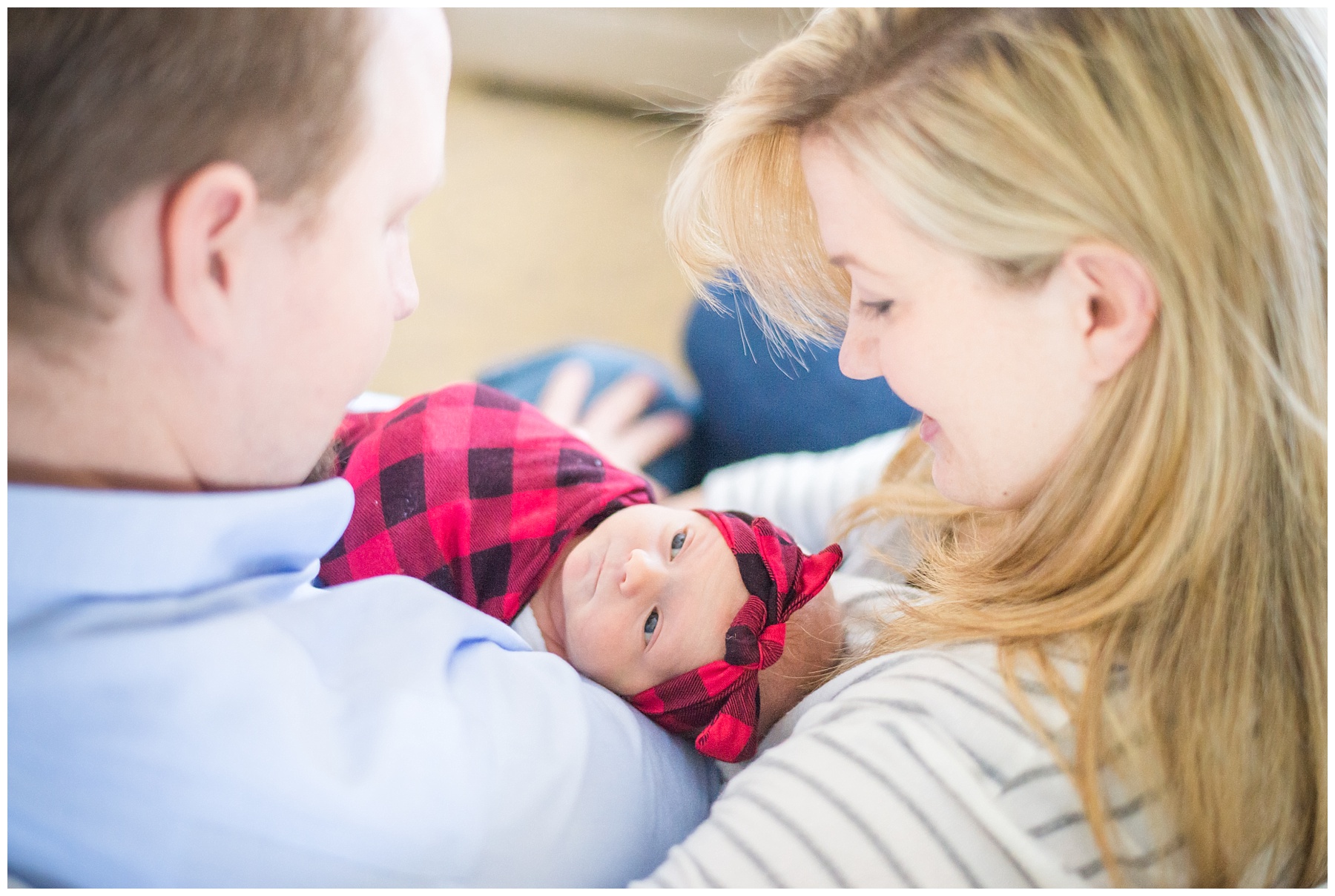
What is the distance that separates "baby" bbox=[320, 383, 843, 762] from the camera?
0.88 metres

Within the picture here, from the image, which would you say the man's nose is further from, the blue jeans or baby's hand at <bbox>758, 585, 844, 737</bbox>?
the blue jeans

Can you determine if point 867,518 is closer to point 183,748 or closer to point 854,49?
point 854,49

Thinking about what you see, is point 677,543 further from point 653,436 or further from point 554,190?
point 554,190

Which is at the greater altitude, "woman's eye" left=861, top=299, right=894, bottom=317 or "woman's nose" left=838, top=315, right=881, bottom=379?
"woman's eye" left=861, top=299, right=894, bottom=317

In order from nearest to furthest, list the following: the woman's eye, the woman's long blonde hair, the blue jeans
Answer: the woman's long blonde hair < the woman's eye < the blue jeans

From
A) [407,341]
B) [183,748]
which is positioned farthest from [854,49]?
[407,341]

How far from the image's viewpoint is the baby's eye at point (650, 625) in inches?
35.2

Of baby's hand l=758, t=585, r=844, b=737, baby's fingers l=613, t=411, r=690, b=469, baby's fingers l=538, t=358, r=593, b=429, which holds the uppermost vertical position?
baby's fingers l=538, t=358, r=593, b=429

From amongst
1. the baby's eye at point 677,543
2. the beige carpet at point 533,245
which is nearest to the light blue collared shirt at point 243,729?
the baby's eye at point 677,543

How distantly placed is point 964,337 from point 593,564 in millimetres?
416

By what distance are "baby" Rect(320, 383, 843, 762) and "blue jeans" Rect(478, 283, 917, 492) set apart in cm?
48

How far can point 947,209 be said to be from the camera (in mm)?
653

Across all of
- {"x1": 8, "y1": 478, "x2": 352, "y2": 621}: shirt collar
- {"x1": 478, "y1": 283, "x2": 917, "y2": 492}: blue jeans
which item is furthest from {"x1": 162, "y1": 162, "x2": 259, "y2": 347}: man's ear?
{"x1": 478, "y1": 283, "x2": 917, "y2": 492}: blue jeans

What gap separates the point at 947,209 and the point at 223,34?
47cm
